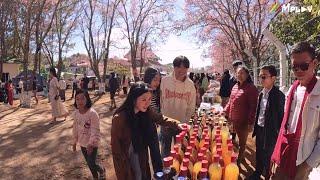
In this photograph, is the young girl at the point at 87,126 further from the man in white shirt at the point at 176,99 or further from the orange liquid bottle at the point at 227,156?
the orange liquid bottle at the point at 227,156

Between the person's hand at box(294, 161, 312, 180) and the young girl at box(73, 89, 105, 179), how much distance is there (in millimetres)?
3003

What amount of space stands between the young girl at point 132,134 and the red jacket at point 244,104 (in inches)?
126

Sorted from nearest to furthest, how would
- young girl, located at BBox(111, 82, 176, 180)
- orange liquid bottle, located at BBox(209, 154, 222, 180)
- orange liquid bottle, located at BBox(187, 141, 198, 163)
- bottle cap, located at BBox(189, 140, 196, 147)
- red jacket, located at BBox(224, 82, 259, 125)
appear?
orange liquid bottle, located at BBox(209, 154, 222, 180), young girl, located at BBox(111, 82, 176, 180), orange liquid bottle, located at BBox(187, 141, 198, 163), bottle cap, located at BBox(189, 140, 196, 147), red jacket, located at BBox(224, 82, 259, 125)

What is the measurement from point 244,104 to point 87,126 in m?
2.50

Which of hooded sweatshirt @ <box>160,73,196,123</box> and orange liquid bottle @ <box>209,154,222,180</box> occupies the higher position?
hooded sweatshirt @ <box>160,73,196,123</box>

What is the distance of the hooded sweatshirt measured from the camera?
5098 mm

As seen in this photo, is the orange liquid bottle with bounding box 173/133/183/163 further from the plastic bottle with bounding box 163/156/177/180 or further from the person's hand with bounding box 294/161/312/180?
the person's hand with bounding box 294/161/312/180

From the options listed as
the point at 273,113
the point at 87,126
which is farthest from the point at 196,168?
the point at 87,126

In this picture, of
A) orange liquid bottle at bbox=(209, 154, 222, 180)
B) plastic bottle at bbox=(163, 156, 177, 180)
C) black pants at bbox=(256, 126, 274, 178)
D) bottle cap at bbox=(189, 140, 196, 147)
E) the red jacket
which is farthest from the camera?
the red jacket

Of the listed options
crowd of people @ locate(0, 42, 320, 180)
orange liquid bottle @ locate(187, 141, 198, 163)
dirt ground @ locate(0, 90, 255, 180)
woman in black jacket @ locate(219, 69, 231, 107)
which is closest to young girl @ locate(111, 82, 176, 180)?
crowd of people @ locate(0, 42, 320, 180)

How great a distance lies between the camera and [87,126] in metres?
5.61

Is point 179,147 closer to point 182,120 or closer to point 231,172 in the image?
Result: point 231,172

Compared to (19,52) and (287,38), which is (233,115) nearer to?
(287,38)

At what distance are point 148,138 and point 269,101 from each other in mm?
2475
